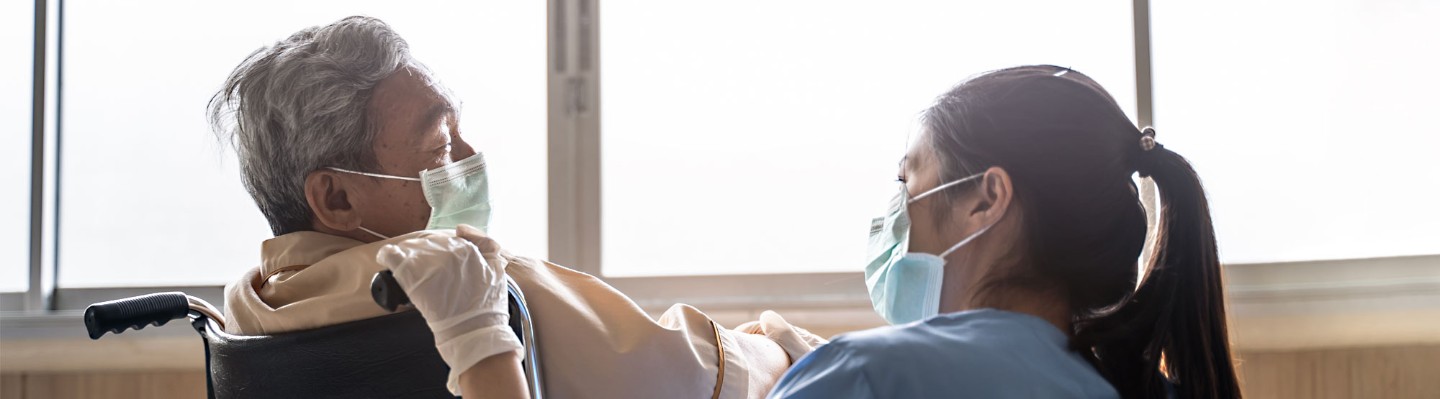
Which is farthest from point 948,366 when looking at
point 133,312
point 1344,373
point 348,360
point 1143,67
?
point 1344,373

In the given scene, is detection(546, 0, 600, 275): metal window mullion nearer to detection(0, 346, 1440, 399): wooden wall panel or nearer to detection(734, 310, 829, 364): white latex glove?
detection(734, 310, 829, 364): white latex glove

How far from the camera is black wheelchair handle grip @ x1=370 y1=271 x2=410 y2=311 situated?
0.83 metres

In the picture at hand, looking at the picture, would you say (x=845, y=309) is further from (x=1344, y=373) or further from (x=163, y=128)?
(x=163, y=128)

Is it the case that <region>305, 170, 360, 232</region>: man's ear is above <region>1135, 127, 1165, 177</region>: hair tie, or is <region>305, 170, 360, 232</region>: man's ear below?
below

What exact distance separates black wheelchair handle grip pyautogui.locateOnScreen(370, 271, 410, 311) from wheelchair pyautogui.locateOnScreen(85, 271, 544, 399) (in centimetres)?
2

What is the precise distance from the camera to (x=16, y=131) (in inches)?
84.1

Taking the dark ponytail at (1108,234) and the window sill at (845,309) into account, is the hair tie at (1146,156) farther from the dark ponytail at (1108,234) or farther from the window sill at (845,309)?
the window sill at (845,309)

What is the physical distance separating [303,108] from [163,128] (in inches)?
47.7

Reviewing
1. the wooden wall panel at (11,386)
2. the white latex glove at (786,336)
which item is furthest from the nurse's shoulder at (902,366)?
Result: the wooden wall panel at (11,386)

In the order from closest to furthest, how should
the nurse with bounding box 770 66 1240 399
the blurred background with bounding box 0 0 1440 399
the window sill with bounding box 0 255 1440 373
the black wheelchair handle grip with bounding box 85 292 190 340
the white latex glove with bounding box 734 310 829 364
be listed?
the nurse with bounding box 770 66 1240 399
the black wheelchair handle grip with bounding box 85 292 190 340
the white latex glove with bounding box 734 310 829 364
the window sill with bounding box 0 255 1440 373
the blurred background with bounding box 0 0 1440 399

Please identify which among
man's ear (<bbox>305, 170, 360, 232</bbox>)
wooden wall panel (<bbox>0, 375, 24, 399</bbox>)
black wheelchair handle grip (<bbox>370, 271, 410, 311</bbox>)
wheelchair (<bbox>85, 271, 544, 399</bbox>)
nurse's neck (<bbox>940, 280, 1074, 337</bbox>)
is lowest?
wooden wall panel (<bbox>0, 375, 24, 399</bbox>)

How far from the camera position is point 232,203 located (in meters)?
2.15

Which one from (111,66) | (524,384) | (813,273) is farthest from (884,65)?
(111,66)

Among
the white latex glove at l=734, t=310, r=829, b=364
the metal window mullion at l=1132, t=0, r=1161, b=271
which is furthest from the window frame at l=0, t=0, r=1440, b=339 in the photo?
the white latex glove at l=734, t=310, r=829, b=364
